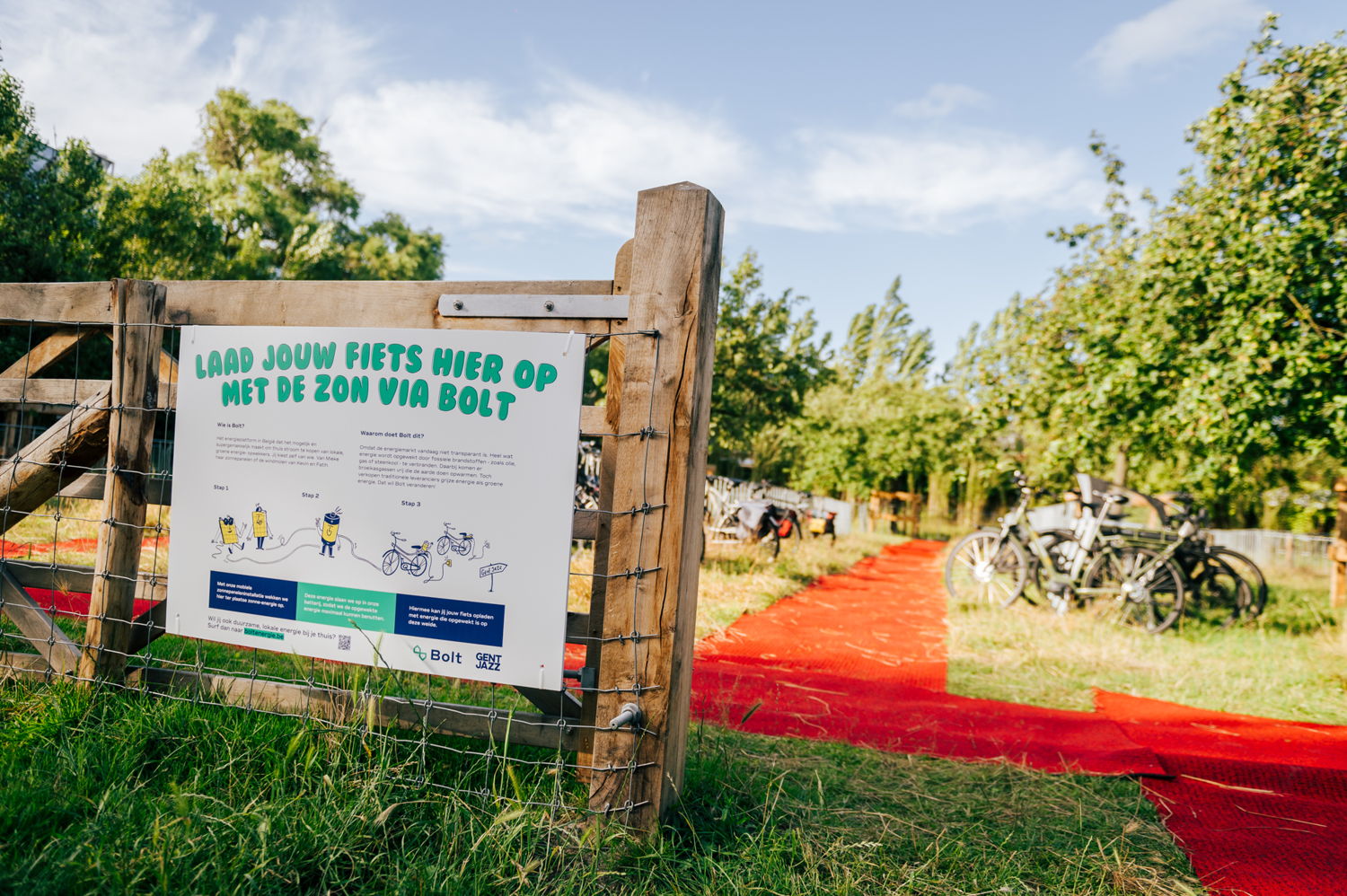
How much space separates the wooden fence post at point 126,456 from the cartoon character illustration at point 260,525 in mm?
614

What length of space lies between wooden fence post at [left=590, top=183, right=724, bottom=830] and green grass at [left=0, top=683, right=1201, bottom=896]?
20 cm

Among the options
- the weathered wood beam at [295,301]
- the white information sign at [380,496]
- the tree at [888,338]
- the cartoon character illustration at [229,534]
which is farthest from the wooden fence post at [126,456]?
the tree at [888,338]

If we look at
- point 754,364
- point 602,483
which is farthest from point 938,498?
point 602,483

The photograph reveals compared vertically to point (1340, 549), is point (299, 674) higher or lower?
lower

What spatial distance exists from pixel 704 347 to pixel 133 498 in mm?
2252

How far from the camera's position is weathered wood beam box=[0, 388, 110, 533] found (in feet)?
10.3

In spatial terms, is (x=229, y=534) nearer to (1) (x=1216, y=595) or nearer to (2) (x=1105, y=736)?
(2) (x=1105, y=736)

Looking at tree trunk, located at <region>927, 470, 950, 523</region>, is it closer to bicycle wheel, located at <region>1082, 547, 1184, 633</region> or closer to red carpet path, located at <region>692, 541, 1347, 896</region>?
bicycle wheel, located at <region>1082, 547, 1184, 633</region>

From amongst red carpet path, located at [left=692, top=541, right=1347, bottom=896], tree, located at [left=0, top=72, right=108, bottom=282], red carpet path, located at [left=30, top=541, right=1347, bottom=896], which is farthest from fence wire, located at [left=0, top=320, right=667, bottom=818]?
tree, located at [left=0, top=72, right=108, bottom=282]

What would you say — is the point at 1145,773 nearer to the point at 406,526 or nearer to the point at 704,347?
the point at 704,347

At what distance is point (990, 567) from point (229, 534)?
8881 millimetres

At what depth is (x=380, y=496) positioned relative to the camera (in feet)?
8.67

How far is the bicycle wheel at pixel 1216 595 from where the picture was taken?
29.5ft

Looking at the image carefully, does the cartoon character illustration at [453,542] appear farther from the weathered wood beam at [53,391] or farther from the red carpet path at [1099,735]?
the weathered wood beam at [53,391]
